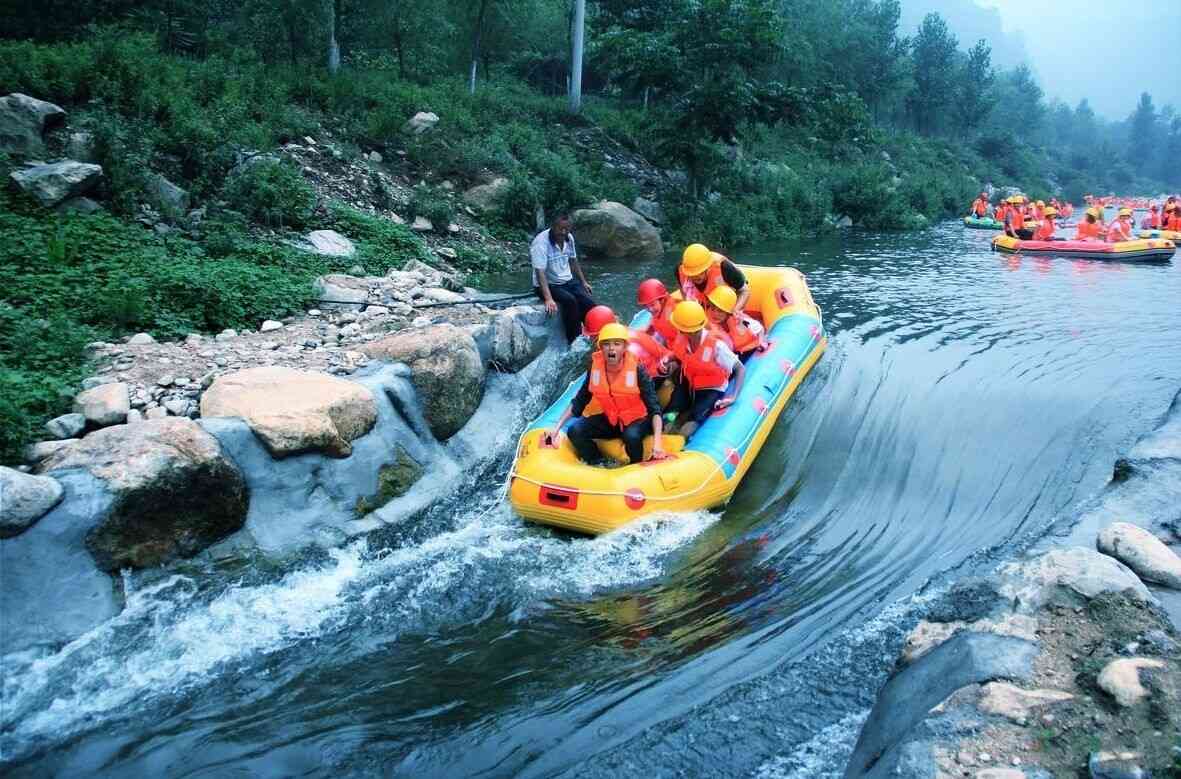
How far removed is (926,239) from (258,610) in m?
20.5

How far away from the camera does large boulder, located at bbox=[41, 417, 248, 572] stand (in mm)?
4602

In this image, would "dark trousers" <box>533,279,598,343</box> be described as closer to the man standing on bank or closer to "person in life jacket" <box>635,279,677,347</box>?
the man standing on bank

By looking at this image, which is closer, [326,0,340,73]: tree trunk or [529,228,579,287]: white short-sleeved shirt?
[529,228,579,287]: white short-sleeved shirt

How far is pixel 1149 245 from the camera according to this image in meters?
16.3

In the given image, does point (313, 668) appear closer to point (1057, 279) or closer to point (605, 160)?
point (1057, 279)

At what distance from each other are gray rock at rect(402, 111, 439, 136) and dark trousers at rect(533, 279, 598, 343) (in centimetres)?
841

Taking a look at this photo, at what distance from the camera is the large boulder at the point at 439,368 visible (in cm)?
664

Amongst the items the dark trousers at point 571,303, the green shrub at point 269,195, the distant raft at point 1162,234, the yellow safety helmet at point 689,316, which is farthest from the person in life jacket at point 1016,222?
the green shrub at point 269,195

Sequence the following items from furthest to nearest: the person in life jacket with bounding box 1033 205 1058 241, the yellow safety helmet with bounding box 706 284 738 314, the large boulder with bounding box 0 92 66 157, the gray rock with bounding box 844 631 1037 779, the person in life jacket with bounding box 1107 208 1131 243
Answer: the person in life jacket with bounding box 1033 205 1058 241
the person in life jacket with bounding box 1107 208 1131 243
the large boulder with bounding box 0 92 66 157
the yellow safety helmet with bounding box 706 284 738 314
the gray rock with bounding box 844 631 1037 779

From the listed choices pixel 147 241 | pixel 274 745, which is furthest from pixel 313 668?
pixel 147 241

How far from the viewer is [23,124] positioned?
8969 mm

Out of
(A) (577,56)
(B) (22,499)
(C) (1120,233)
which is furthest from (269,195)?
(C) (1120,233)

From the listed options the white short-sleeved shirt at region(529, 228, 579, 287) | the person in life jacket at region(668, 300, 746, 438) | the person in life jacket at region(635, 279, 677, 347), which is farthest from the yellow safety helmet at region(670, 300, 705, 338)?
the white short-sleeved shirt at region(529, 228, 579, 287)

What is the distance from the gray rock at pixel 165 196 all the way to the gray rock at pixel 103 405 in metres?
4.31
